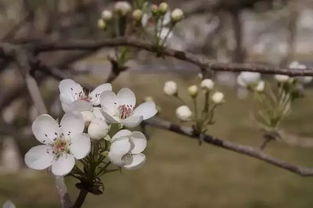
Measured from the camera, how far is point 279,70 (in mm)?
1007

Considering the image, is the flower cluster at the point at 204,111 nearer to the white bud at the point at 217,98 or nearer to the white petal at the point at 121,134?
the white bud at the point at 217,98

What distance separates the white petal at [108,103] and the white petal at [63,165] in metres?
0.07

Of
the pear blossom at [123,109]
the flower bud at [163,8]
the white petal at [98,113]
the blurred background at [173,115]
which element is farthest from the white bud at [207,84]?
the blurred background at [173,115]

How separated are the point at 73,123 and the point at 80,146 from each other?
0.03 metres

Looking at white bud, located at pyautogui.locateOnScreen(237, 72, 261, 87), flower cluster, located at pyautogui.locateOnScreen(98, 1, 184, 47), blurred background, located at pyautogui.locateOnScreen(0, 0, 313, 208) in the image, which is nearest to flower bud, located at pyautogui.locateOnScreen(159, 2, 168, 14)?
flower cluster, located at pyautogui.locateOnScreen(98, 1, 184, 47)

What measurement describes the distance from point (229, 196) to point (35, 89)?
4.33 metres

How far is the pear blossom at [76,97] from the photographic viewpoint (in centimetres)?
82

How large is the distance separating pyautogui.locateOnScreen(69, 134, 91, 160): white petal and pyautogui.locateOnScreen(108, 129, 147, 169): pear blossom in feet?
0.10

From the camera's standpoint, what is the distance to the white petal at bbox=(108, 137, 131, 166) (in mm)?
808

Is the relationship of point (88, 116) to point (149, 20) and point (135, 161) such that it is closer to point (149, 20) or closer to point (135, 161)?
point (135, 161)

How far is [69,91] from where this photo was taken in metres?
0.89

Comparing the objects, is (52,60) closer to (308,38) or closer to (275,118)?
(275,118)

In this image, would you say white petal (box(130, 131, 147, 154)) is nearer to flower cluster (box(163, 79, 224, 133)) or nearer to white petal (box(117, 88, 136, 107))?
white petal (box(117, 88, 136, 107))

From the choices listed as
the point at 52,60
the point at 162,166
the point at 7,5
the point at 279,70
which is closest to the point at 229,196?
the point at 162,166
